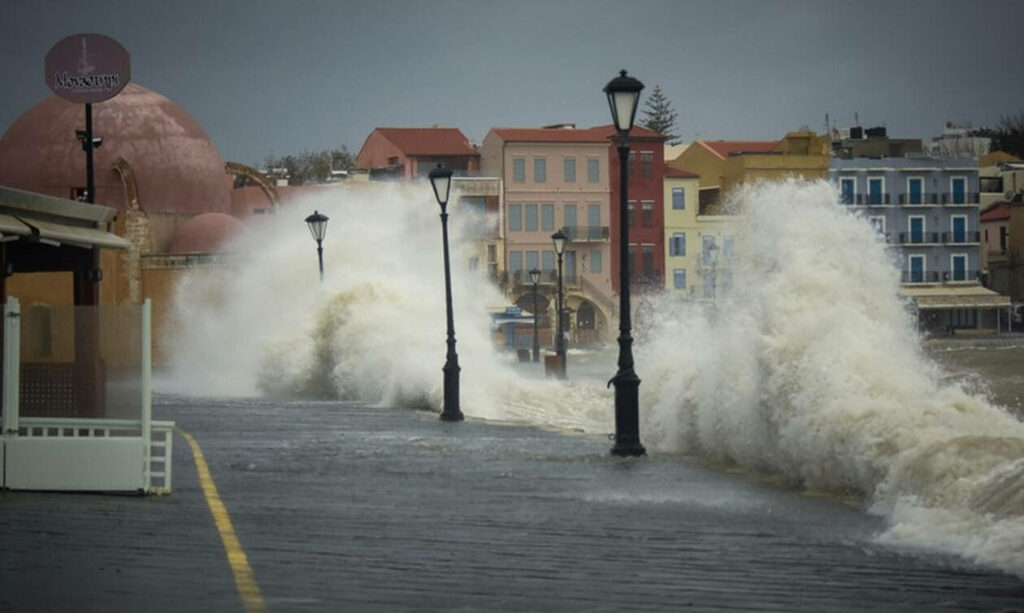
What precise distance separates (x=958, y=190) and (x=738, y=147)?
618 inches

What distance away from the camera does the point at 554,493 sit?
1576 centimetres

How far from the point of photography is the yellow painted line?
9352 mm

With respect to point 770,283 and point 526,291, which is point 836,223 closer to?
point 770,283

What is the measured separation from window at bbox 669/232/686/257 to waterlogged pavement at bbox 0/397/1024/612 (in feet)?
308

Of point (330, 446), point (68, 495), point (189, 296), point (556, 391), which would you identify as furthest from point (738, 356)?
point (189, 296)

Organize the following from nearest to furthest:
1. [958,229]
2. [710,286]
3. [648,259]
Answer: [710,286] < [648,259] < [958,229]

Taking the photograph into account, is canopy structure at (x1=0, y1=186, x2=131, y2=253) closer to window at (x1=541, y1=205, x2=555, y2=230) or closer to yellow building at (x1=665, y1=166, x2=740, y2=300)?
window at (x1=541, y1=205, x2=555, y2=230)

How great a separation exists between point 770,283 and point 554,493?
20.0 ft

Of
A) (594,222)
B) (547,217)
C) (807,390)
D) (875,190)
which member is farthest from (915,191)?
(807,390)

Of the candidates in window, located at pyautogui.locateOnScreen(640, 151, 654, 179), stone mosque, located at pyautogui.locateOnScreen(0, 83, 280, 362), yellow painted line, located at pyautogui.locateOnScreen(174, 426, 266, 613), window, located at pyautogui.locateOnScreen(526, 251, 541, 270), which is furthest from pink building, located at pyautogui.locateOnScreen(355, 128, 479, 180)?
yellow painted line, located at pyautogui.locateOnScreen(174, 426, 266, 613)

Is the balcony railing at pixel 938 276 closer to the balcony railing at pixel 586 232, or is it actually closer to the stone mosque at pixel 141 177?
the balcony railing at pixel 586 232

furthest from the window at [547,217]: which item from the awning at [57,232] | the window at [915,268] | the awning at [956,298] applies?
the awning at [57,232]

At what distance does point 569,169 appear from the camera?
11062cm

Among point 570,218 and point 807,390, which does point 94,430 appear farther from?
point 570,218
